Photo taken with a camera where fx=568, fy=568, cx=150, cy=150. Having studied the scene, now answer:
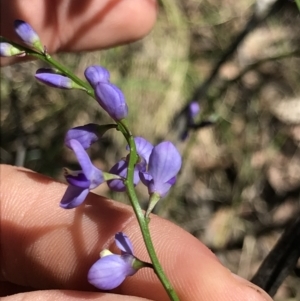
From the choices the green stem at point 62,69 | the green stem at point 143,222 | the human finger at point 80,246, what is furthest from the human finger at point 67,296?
the green stem at point 62,69

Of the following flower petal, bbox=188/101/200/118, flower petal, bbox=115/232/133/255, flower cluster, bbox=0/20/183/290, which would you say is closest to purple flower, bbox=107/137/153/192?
flower cluster, bbox=0/20/183/290

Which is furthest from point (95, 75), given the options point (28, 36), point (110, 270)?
point (110, 270)

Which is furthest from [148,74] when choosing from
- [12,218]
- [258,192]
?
[12,218]

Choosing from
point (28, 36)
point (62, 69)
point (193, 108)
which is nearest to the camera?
point (62, 69)

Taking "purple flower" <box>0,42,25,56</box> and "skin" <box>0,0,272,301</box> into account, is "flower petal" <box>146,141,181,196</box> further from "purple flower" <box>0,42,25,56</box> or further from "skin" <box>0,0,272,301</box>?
"purple flower" <box>0,42,25,56</box>

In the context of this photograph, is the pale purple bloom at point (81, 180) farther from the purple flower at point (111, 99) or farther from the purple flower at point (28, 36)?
the purple flower at point (28, 36)

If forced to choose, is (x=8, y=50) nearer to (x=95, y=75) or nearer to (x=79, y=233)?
(x=95, y=75)

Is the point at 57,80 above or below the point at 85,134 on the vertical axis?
above
